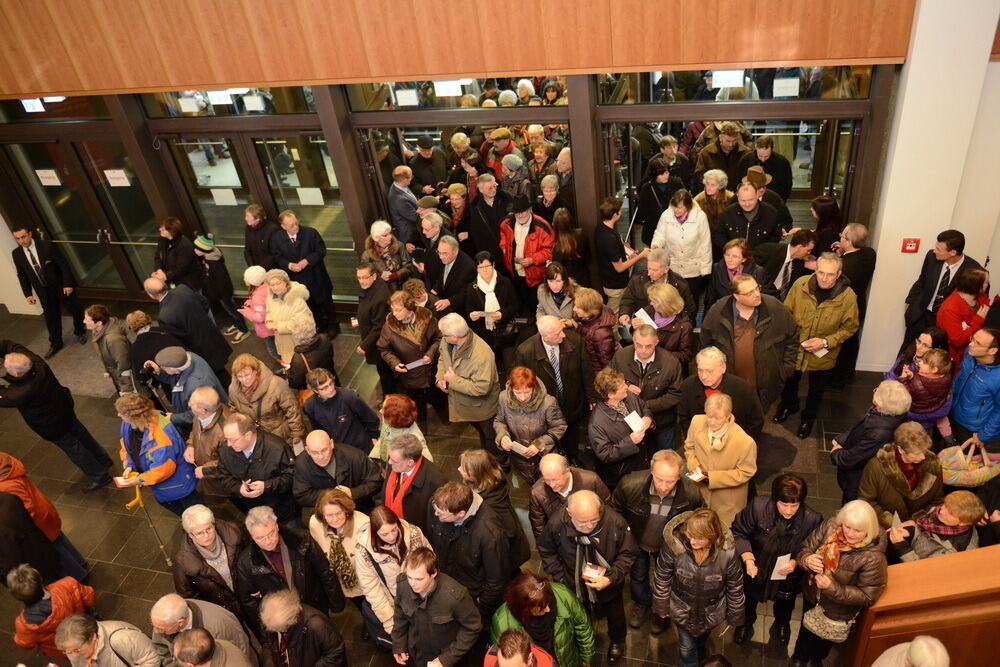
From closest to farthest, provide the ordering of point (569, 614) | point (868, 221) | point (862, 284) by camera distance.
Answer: point (569, 614)
point (862, 284)
point (868, 221)

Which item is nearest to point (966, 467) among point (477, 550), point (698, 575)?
point (698, 575)

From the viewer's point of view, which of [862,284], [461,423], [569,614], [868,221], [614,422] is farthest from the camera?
[461,423]

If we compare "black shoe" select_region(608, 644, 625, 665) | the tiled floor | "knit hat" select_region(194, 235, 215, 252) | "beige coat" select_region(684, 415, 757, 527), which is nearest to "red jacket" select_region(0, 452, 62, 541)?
the tiled floor

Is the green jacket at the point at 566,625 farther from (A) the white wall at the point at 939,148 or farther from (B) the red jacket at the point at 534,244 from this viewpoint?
(A) the white wall at the point at 939,148

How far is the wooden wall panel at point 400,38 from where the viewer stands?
6.72m

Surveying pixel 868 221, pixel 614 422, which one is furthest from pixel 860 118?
pixel 614 422

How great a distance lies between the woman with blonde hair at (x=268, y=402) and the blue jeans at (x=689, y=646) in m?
3.51

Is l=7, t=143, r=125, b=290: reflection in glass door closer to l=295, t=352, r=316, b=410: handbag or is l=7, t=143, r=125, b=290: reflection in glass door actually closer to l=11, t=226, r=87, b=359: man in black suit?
l=11, t=226, r=87, b=359: man in black suit

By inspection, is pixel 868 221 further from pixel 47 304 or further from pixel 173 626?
pixel 47 304

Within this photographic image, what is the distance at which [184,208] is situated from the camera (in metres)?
10.3

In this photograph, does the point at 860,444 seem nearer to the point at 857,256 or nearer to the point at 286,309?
the point at 857,256

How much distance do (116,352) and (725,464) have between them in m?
5.90

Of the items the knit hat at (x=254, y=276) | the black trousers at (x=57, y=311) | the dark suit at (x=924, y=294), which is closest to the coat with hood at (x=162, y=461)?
the knit hat at (x=254, y=276)

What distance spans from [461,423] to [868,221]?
15.0 ft
